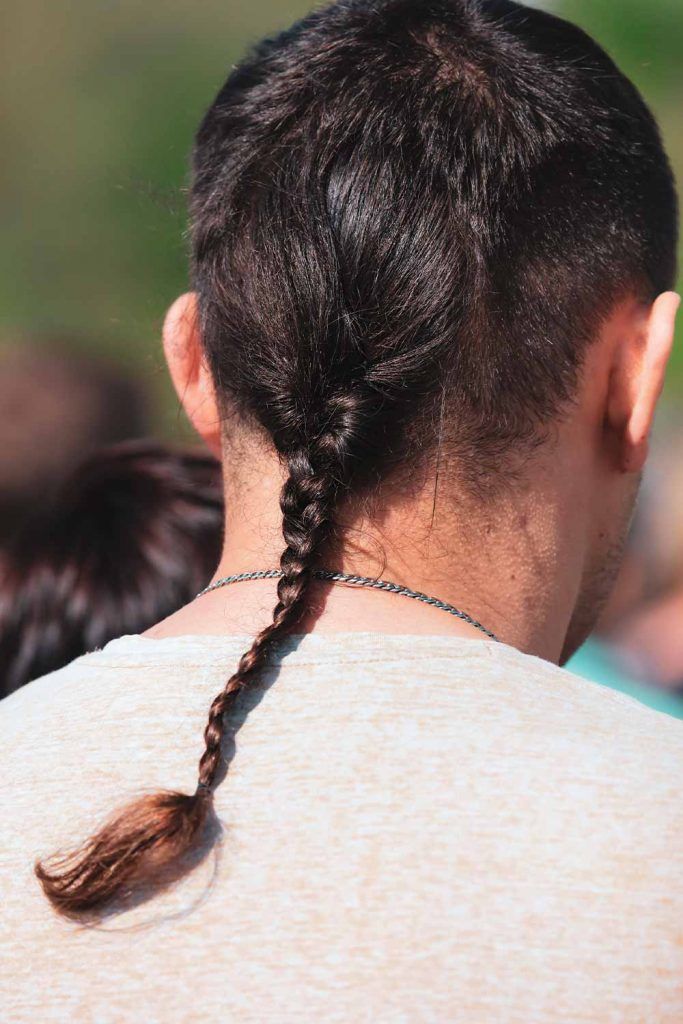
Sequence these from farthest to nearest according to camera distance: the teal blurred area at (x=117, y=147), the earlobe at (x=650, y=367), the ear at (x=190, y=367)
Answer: the teal blurred area at (x=117, y=147)
the ear at (x=190, y=367)
the earlobe at (x=650, y=367)

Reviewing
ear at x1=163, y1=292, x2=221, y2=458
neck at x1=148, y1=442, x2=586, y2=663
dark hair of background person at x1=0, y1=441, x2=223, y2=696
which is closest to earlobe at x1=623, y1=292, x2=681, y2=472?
neck at x1=148, y1=442, x2=586, y2=663

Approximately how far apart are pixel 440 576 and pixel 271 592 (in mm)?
157

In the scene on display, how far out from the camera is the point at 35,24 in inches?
105

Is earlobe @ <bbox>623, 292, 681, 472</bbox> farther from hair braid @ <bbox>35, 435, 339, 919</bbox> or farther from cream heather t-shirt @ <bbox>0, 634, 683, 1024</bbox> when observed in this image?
hair braid @ <bbox>35, 435, 339, 919</bbox>

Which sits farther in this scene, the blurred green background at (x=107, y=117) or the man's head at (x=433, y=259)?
the blurred green background at (x=107, y=117)

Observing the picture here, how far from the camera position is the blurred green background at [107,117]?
252 centimetres

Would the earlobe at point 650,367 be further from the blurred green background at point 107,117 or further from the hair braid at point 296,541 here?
the blurred green background at point 107,117

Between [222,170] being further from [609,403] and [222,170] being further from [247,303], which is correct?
[609,403]

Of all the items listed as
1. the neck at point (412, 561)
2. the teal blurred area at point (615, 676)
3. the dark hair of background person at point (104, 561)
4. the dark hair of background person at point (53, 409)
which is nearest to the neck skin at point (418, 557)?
the neck at point (412, 561)

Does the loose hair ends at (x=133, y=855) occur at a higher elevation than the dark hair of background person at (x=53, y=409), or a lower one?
higher

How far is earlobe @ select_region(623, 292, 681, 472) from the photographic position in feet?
3.73

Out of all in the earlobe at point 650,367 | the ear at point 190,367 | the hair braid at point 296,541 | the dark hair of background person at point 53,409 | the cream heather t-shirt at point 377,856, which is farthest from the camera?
the dark hair of background person at point 53,409

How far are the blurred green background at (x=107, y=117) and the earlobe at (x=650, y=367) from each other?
1.42 metres

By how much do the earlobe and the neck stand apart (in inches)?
4.5
